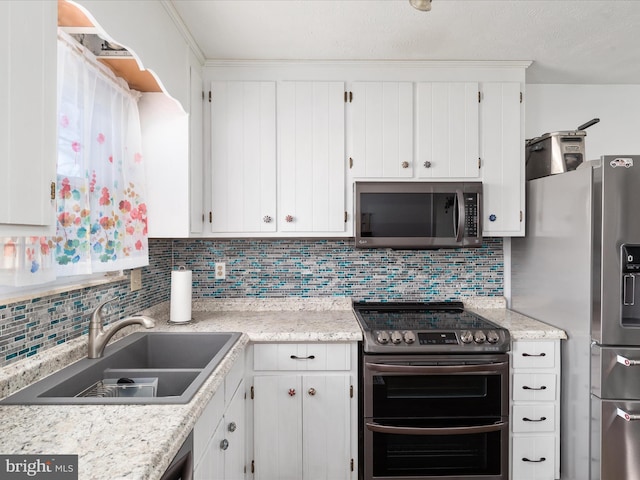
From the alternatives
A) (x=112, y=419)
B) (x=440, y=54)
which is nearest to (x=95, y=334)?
(x=112, y=419)

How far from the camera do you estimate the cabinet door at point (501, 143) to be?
2262mm

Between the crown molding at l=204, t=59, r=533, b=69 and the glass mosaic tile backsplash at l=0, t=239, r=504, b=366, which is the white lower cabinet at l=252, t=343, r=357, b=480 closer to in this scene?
the glass mosaic tile backsplash at l=0, t=239, r=504, b=366

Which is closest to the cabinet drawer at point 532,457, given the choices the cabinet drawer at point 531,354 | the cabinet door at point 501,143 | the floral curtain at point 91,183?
the cabinet drawer at point 531,354

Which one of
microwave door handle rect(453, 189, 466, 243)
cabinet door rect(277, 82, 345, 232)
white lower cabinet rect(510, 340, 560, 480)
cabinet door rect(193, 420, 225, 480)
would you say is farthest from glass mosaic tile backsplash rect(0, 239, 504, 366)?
cabinet door rect(193, 420, 225, 480)

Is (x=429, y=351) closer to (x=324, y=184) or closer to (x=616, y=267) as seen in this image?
(x=616, y=267)

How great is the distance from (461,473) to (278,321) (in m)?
1.19

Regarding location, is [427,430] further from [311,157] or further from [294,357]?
[311,157]

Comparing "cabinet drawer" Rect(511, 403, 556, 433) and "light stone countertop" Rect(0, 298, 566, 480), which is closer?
"light stone countertop" Rect(0, 298, 566, 480)

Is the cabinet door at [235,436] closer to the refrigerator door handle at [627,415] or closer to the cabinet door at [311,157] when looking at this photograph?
the cabinet door at [311,157]

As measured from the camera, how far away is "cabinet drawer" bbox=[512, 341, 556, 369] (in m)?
1.98

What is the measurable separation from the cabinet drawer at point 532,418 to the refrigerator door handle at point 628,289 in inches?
25.3

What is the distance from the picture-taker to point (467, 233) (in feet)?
7.20

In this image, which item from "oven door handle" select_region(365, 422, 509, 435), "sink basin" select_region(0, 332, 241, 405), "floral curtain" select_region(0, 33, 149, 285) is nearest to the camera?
"sink basin" select_region(0, 332, 241, 405)

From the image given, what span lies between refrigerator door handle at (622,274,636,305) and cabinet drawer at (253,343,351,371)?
1.30 meters
